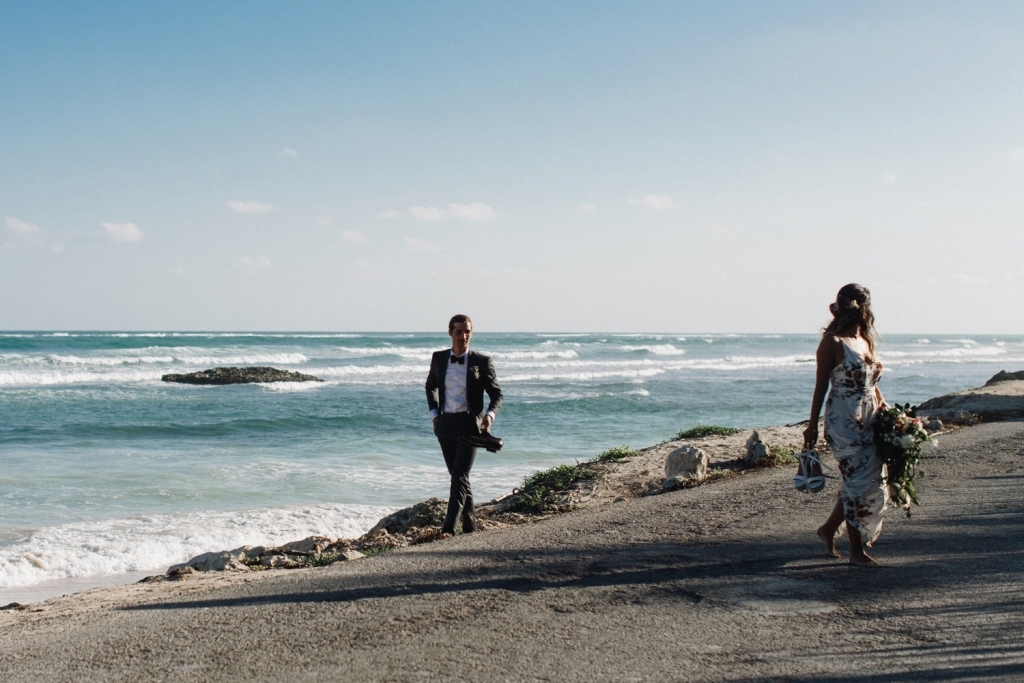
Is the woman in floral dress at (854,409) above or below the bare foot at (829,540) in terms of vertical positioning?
above

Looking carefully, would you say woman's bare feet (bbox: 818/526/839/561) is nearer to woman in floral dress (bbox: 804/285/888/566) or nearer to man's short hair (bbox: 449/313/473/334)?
woman in floral dress (bbox: 804/285/888/566)

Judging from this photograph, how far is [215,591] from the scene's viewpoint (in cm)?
496

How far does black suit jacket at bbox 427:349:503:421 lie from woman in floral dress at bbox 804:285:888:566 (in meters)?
2.48

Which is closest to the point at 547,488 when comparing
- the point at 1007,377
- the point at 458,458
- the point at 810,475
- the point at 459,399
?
the point at 458,458

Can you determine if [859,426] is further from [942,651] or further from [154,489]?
[154,489]

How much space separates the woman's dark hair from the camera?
16.2 ft

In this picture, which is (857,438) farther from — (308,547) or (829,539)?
(308,547)

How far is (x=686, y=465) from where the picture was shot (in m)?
8.34

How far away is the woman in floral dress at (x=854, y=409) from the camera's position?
4.88m

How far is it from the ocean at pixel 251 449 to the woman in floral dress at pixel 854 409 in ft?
18.5

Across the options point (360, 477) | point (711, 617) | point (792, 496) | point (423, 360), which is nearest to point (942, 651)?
point (711, 617)

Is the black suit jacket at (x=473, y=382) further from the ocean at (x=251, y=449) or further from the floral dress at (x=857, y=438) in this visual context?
the ocean at (x=251, y=449)

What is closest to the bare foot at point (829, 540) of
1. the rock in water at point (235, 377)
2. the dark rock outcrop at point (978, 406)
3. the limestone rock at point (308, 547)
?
the limestone rock at point (308, 547)

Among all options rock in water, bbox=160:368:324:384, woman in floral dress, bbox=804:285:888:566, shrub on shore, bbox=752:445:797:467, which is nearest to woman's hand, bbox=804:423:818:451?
woman in floral dress, bbox=804:285:888:566
